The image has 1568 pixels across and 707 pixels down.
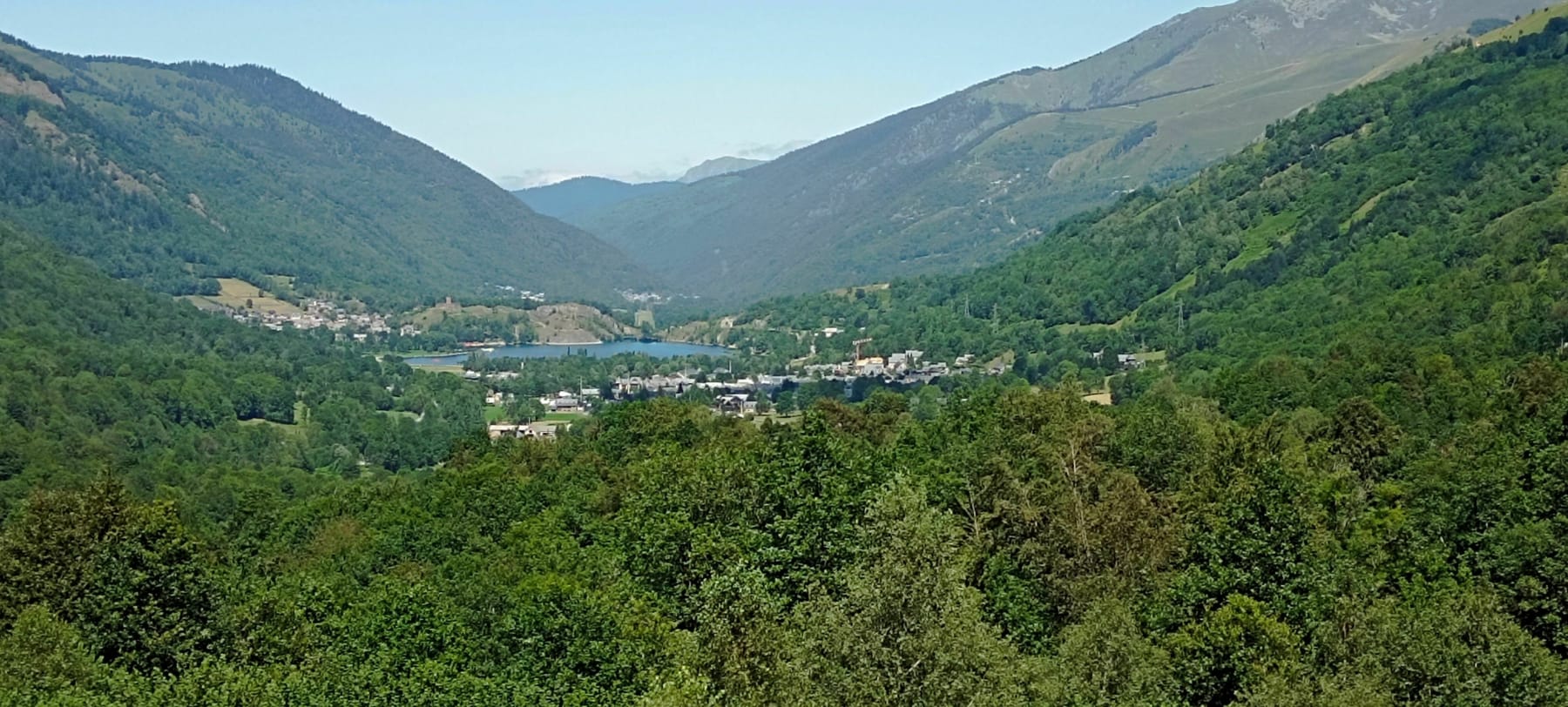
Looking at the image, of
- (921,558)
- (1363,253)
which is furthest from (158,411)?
(921,558)

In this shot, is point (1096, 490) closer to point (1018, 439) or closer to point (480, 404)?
point (1018, 439)

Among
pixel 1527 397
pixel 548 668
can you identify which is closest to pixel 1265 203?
pixel 1527 397

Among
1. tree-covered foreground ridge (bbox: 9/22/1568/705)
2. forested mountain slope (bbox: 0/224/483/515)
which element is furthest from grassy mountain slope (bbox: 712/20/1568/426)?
forested mountain slope (bbox: 0/224/483/515)

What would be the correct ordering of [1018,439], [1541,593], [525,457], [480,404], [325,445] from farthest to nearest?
[480,404]
[325,445]
[525,457]
[1018,439]
[1541,593]

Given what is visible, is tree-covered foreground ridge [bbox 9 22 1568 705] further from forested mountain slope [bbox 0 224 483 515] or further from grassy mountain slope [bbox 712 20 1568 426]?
forested mountain slope [bbox 0 224 483 515]

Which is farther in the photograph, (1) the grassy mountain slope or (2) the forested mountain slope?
(2) the forested mountain slope

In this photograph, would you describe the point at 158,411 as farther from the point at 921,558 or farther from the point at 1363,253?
the point at 921,558

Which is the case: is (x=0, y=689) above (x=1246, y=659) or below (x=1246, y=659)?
above

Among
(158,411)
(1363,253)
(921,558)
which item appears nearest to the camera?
(921,558)
